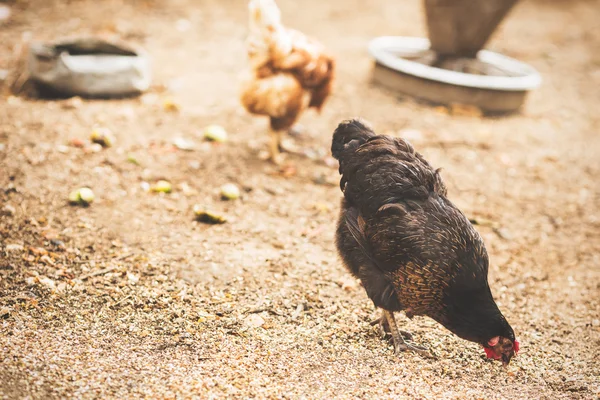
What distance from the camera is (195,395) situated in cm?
221

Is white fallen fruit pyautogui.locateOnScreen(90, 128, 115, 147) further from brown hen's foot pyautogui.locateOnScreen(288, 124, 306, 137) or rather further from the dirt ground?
brown hen's foot pyautogui.locateOnScreen(288, 124, 306, 137)

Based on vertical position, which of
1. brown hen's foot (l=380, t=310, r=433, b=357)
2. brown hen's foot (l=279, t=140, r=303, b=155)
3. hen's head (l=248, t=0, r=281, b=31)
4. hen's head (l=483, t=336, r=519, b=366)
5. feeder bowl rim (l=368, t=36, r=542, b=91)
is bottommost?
brown hen's foot (l=380, t=310, r=433, b=357)

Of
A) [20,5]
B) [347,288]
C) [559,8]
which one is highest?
[559,8]

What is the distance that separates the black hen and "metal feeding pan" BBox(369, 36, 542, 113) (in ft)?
11.4

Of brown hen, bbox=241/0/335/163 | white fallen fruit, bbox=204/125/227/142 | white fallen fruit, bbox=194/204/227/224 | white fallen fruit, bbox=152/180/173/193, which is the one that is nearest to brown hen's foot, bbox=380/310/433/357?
white fallen fruit, bbox=194/204/227/224

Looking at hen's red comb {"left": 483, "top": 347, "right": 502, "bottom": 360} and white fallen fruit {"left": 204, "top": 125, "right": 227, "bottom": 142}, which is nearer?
hen's red comb {"left": 483, "top": 347, "right": 502, "bottom": 360}

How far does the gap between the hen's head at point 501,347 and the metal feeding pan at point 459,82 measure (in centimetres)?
414

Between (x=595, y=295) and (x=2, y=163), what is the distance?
4.35 meters

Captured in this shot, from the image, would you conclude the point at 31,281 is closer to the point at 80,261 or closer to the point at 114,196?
the point at 80,261

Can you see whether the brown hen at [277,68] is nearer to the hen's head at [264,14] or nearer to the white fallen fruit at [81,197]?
the hen's head at [264,14]

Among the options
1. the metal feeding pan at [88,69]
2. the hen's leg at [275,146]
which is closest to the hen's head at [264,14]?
the hen's leg at [275,146]

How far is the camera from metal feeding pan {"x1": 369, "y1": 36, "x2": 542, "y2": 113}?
595 centimetres

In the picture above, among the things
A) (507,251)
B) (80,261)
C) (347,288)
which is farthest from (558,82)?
(80,261)

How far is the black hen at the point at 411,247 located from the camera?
95.3 inches
